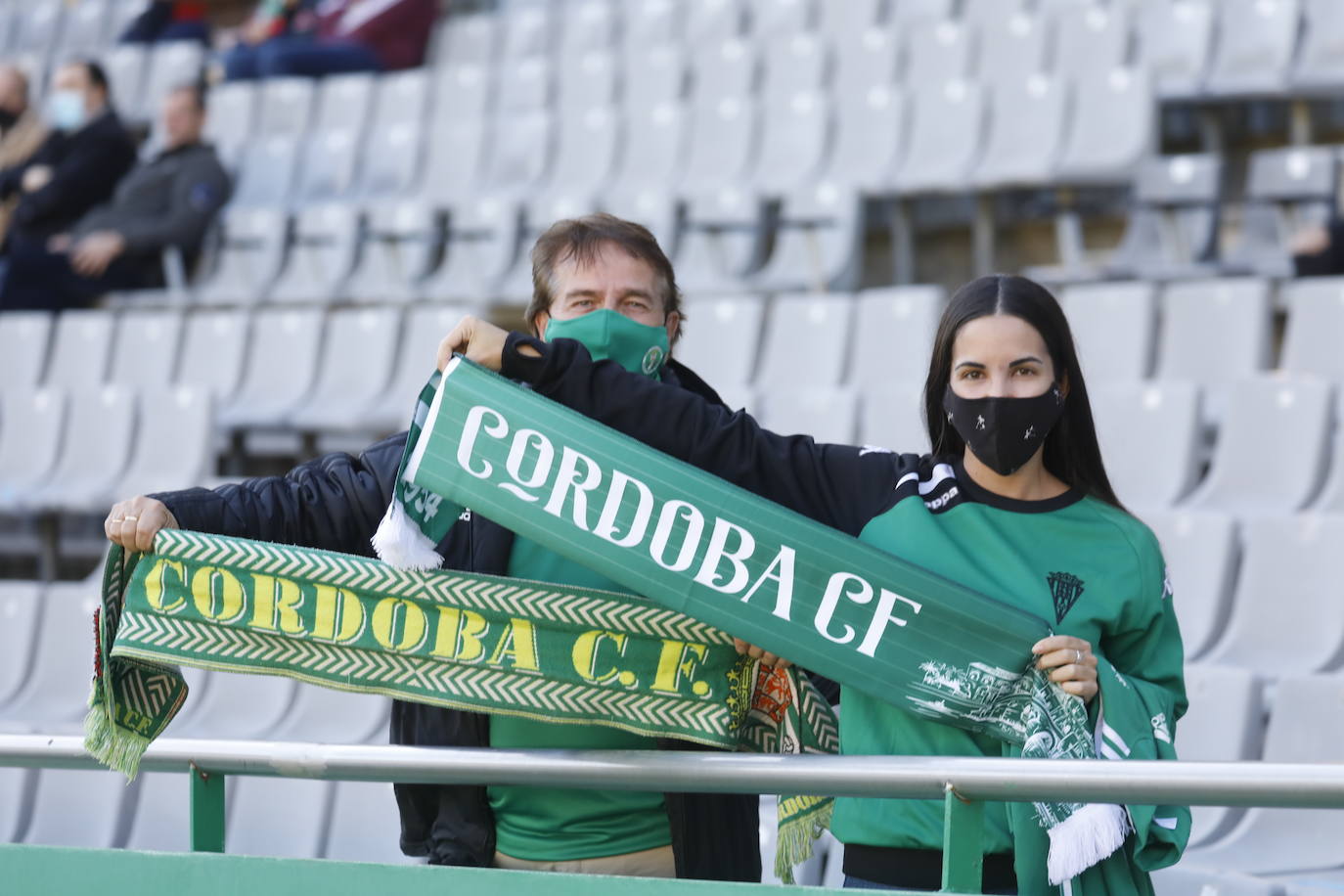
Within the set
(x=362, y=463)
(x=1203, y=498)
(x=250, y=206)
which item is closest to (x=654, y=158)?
(x=250, y=206)

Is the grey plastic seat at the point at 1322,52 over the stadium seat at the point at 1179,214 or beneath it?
over

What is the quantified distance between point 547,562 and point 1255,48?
5.46m

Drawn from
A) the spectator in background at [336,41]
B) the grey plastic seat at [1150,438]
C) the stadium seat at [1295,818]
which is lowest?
the stadium seat at [1295,818]

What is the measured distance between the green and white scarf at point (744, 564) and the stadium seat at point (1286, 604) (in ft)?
7.10

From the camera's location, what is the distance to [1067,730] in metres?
1.73

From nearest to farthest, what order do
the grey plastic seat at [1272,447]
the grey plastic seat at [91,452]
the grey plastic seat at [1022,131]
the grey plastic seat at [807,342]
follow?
the grey plastic seat at [1272,447] < the grey plastic seat at [807,342] < the grey plastic seat at [91,452] < the grey plastic seat at [1022,131]

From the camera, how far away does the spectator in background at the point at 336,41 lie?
9492mm

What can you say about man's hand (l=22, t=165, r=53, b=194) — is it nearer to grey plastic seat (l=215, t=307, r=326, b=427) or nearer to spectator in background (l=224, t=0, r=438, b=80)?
grey plastic seat (l=215, t=307, r=326, b=427)

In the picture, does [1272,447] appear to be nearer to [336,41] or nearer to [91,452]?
[91,452]

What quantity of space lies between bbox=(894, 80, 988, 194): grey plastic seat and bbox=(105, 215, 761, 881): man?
191 inches

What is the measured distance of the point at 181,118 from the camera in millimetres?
7594

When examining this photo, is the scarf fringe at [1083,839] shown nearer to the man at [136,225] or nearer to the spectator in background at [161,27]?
the man at [136,225]

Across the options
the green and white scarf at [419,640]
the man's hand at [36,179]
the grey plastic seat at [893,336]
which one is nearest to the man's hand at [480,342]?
the green and white scarf at [419,640]

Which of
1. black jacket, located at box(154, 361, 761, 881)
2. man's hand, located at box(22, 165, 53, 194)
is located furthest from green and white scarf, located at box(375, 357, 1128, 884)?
man's hand, located at box(22, 165, 53, 194)
